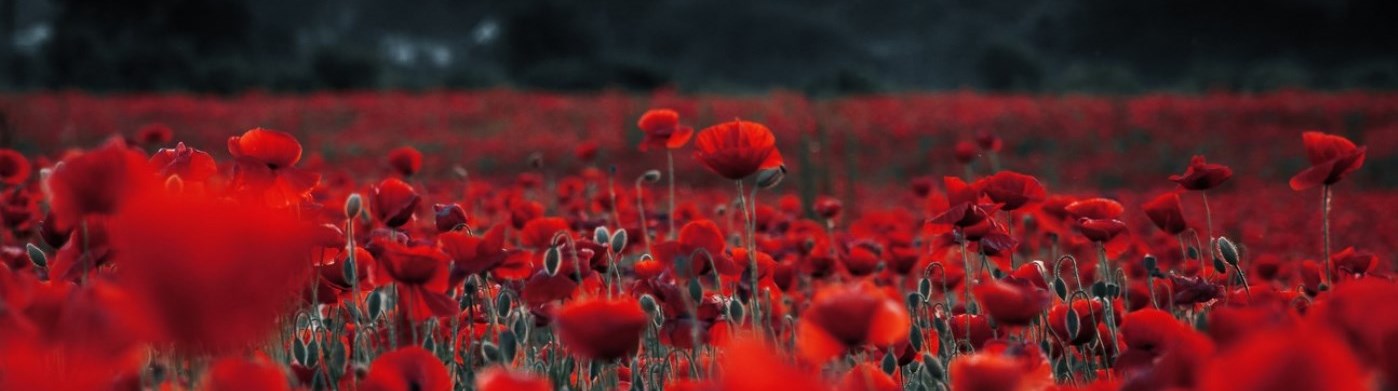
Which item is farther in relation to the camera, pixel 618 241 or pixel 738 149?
pixel 618 241

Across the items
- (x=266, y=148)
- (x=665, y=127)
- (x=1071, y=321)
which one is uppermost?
(x=266, y=148)

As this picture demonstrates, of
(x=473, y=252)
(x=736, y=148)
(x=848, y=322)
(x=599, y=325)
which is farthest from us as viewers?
(x=736, y=148)

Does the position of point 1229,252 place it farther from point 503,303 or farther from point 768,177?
point 503,303

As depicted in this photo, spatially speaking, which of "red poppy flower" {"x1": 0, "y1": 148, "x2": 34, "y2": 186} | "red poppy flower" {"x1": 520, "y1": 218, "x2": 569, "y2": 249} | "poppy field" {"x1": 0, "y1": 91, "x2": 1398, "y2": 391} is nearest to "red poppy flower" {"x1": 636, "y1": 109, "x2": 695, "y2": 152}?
"poppy field" {"x1": 0, "y1": 91, "x2": 1398, "y2": 391}

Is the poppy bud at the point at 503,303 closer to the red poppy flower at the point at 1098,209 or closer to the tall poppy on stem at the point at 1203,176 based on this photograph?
the red poppy flower at the point at 1098,209

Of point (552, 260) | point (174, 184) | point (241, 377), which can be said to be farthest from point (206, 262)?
point (552, 260)

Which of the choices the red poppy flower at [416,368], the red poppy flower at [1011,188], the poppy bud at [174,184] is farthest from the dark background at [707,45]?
the red poppy flower at [416,368]
